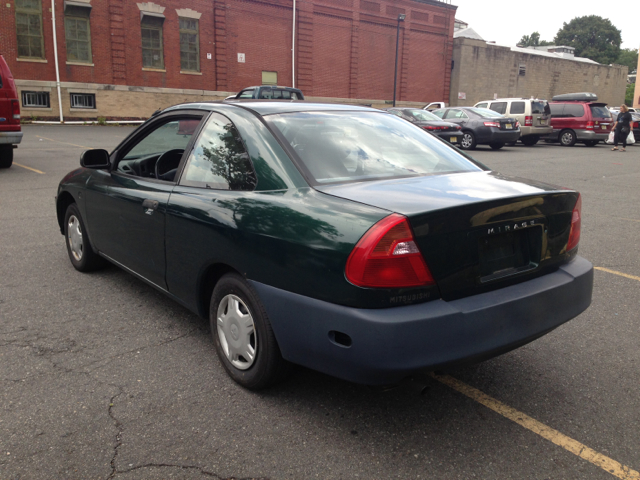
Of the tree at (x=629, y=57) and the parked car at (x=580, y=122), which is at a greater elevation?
the tree at (x=629, y=57)

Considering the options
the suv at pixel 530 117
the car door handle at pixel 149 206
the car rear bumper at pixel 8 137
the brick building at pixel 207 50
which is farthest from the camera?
the brick building at pixel 207 50

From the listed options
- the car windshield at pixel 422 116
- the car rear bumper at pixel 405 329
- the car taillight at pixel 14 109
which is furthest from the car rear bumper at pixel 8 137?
the car windshield at pixel 422 116

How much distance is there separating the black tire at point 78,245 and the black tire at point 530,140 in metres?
21.2

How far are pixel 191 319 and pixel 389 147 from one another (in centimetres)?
184

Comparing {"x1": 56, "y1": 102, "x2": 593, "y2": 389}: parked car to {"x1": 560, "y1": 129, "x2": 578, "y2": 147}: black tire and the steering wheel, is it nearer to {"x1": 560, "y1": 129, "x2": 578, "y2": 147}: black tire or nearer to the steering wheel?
the steering wheel

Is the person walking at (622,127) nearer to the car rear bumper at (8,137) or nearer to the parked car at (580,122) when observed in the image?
the parked car at (580,122)

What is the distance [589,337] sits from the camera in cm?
375

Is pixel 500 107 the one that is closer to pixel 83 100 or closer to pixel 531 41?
pixel 83 100

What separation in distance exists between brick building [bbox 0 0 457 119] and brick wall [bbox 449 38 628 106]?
2791 millimetres

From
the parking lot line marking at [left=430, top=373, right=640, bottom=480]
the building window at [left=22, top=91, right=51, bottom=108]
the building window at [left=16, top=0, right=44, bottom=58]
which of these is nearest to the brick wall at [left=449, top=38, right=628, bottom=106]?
the building window at [left=22, top=91, right=51, bottom=108]

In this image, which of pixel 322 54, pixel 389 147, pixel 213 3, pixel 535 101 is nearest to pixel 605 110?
pixel 535 101

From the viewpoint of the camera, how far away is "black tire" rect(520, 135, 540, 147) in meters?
23.1

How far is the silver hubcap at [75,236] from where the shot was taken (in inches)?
195

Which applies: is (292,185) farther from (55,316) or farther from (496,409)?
(55,316)
